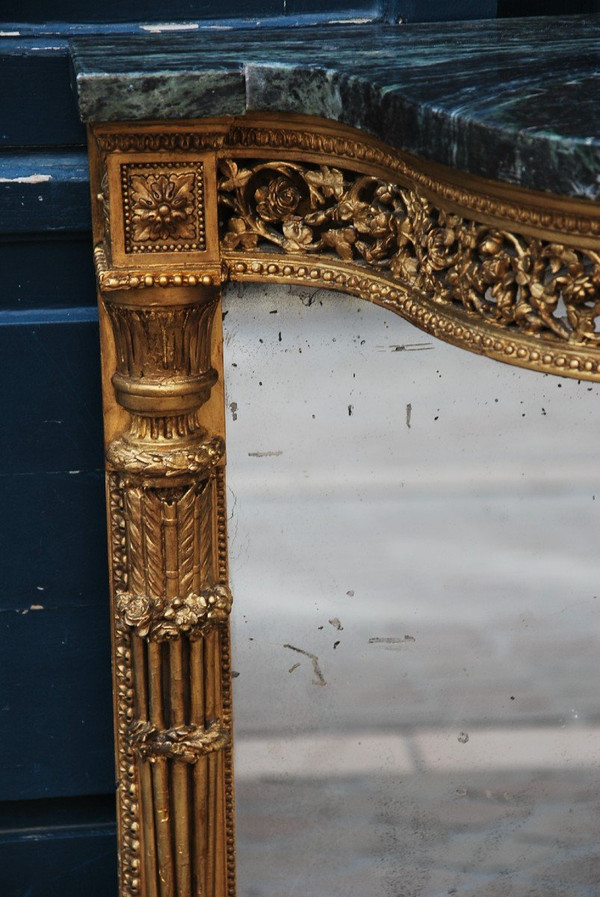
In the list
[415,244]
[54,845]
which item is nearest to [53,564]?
[54,845]

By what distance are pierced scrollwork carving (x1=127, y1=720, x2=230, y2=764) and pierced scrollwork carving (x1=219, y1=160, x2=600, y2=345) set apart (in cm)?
51

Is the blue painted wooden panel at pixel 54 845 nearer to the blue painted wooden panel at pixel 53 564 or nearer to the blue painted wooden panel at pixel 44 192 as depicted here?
the blue painted wooden panel at pixel 53 564

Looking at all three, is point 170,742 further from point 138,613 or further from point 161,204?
point 161,204

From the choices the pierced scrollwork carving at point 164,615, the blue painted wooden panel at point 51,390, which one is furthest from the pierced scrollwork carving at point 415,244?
the pierced scrollwork carving at point 164,615

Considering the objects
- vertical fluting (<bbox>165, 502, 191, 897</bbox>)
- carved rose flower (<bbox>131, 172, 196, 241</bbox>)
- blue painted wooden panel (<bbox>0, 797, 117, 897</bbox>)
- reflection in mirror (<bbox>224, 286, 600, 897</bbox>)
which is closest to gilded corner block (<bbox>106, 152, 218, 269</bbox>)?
carved rose flower (<bbox>131, 172, 196, 241</bbox>)

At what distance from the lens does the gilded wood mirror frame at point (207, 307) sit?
0.95m

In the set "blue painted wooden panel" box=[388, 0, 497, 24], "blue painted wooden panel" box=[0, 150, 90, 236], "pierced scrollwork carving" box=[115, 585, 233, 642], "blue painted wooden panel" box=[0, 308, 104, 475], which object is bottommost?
"pierced scrollwork carving" box=[115, 585, 233, 642]

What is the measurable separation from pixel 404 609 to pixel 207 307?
1.37 ft

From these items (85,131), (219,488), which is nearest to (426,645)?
(219,488)

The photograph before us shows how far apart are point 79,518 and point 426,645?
1.34 feet

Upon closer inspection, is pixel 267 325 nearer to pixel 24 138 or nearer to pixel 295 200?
pixel 295 200

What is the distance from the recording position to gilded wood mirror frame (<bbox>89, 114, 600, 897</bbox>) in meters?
0.95

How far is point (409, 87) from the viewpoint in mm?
946

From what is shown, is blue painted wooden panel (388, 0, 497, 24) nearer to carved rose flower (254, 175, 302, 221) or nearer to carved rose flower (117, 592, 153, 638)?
carved rose flower (254, 175, 302, 221)
